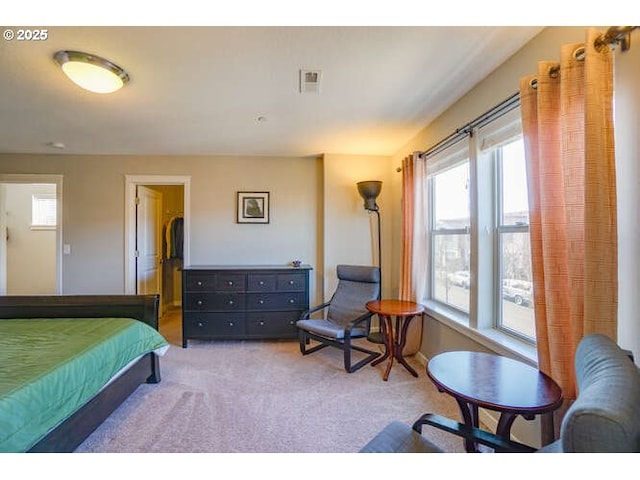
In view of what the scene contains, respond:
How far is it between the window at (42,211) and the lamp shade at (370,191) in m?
5.53

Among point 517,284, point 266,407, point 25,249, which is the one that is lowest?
point 266,407

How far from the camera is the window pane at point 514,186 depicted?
74.6 inches

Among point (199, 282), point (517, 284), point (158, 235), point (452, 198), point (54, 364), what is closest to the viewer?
point (54, 364)

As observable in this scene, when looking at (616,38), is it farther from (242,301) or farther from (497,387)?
(242,301)

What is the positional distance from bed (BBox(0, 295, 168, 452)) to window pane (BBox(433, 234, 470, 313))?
2.65m

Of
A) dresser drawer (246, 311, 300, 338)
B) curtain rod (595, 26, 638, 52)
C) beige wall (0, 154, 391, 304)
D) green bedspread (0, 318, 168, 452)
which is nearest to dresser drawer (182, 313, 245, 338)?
dresser drawer (246, 311, 300, 338)

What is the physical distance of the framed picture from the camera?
13.2 feet

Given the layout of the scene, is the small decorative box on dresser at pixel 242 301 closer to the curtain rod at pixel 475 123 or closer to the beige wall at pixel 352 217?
the beige wall at pixel 352 217

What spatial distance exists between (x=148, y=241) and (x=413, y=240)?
12.5ft

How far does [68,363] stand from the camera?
159 centimetres

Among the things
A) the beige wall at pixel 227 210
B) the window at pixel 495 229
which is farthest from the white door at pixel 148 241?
the window at pixel 495 229

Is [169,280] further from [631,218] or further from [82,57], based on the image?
[631,218]

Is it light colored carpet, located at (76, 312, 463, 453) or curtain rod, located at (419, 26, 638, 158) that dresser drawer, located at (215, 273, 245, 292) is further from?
curtain rod, located at (419, 26, 638, 158)

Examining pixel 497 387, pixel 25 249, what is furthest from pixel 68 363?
pixel 25 249
